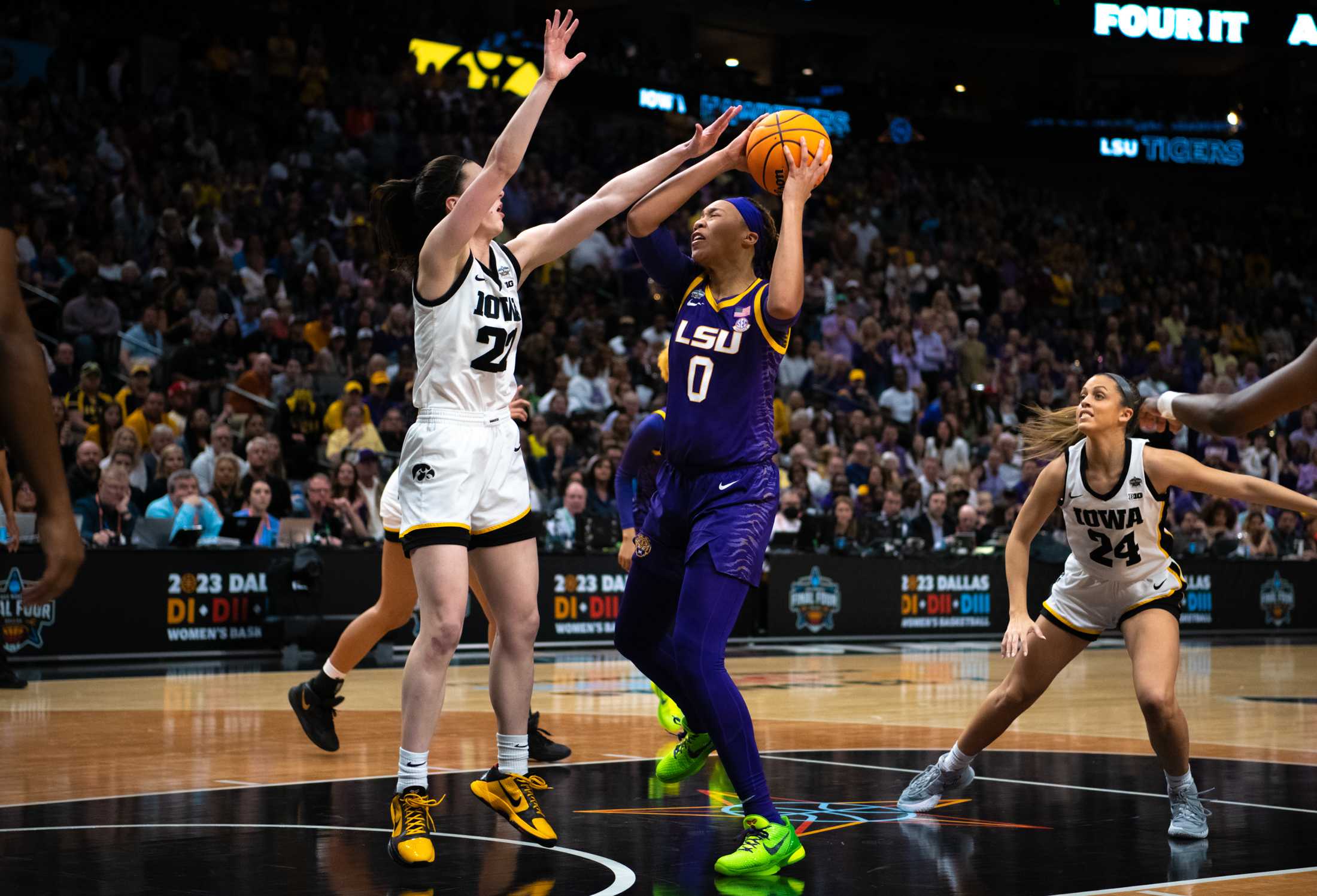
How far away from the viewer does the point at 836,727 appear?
9.47 m

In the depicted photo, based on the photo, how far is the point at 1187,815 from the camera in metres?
5.89

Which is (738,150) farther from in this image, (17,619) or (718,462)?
(17,619)

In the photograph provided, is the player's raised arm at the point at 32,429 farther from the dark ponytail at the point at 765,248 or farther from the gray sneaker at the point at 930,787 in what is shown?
the gray sneaker at the point at 930,787

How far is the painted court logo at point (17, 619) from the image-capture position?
483 inches

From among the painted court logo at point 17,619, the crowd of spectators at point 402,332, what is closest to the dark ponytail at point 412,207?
the painted court logo at point 17,619

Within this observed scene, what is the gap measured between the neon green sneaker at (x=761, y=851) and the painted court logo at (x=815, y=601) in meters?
11.4

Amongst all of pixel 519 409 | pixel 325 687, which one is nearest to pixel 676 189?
pixel 519 409

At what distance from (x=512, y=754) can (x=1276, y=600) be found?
644 inches

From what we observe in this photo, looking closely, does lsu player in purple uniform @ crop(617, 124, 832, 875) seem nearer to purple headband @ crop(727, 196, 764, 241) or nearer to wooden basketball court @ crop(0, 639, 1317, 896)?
purple headband @ crop(727, 196, 764, 241)

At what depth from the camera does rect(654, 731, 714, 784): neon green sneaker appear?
6.33 m

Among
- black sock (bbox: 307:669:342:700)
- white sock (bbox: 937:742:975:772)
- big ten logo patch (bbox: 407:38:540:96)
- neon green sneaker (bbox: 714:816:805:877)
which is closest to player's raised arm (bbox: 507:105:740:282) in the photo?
neon green sneaker (bbox: 714:816:805:877)

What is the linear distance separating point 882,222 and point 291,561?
53.2ft

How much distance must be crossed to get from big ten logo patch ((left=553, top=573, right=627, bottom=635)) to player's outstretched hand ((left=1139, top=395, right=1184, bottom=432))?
31.7ft

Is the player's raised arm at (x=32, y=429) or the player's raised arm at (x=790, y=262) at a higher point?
the player's raised arm at (x=790, y=262)
